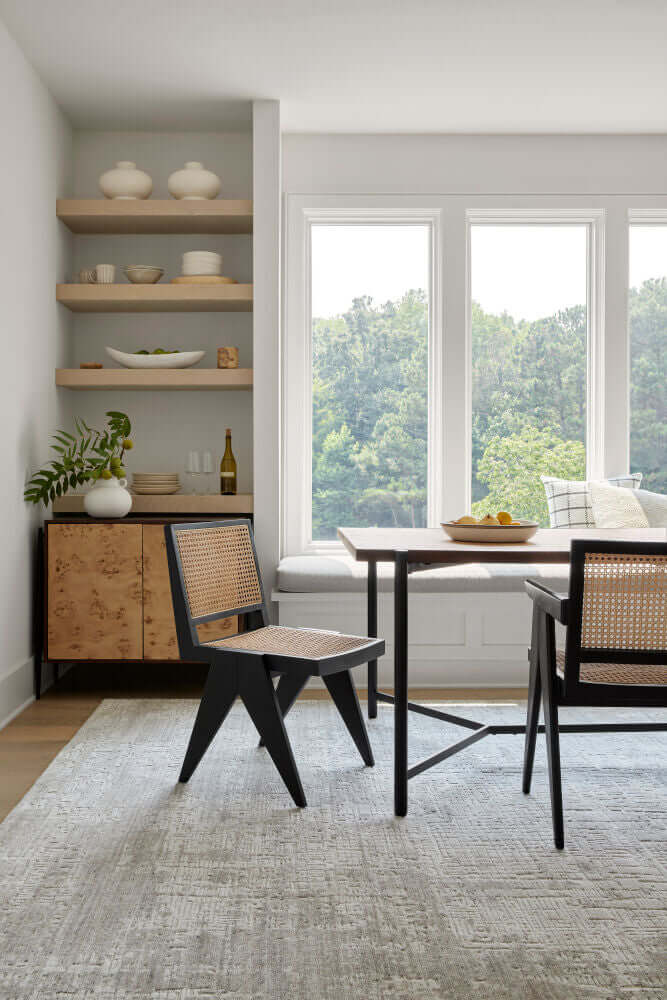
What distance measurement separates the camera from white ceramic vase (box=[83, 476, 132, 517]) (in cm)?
373

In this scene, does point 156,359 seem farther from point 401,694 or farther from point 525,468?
point 401,694

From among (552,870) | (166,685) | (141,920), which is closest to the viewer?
(141,920)

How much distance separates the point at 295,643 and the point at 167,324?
2.39m

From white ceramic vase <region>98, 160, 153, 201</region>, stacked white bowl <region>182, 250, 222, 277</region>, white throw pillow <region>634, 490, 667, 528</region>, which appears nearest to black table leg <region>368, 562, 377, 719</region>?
white throw pillow <region>634, 490, 667, 528</region>

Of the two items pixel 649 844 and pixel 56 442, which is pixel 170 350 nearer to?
pixel 56 442

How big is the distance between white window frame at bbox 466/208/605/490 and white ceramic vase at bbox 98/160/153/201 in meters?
1.76

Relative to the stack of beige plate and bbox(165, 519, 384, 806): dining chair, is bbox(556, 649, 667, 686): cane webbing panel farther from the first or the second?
the stack of beige plate

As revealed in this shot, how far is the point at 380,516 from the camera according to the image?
184 inches

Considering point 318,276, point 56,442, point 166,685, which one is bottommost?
point 166,685

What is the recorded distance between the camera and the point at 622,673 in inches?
85.0

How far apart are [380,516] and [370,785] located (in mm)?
2222

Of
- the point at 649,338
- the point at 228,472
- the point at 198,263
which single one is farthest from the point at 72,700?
the point at 649,338

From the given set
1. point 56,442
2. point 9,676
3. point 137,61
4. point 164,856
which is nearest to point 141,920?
point 164,856

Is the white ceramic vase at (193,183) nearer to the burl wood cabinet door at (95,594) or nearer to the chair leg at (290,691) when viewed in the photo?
the burl wood cabinet door at (95,594)
